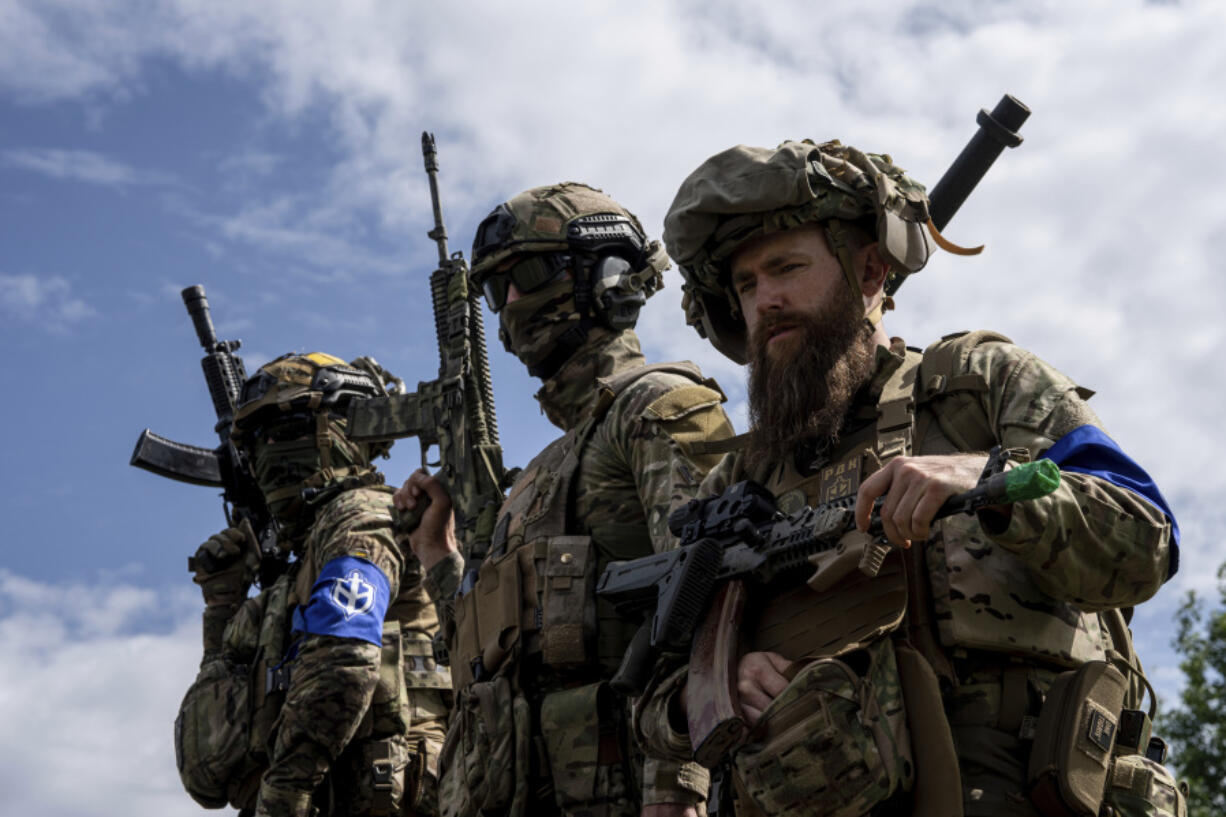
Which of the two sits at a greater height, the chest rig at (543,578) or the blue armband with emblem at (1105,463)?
the chest rig at (543,578)

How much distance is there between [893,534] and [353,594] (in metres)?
4.71

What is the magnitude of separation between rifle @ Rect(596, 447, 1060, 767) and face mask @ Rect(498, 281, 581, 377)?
75.7 inches

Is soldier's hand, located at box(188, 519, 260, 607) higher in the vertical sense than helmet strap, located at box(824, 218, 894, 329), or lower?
higher

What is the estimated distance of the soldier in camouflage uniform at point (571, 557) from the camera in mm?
5125

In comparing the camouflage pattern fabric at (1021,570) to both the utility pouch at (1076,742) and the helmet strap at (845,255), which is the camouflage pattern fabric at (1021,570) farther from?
the helmet strap at (845,255)

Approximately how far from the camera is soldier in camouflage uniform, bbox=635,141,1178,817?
3379 millimetres

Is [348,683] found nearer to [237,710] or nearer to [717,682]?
[237,710]

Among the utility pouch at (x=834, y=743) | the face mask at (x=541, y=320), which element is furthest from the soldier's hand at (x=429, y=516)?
the utility pouch at (x=834, y=743)

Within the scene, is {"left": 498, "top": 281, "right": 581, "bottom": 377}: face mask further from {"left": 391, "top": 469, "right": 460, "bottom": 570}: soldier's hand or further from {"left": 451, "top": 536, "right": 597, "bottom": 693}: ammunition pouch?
{"left": 451, "top": 536, "right": 597, "bottom": 693}: ammunition pouch

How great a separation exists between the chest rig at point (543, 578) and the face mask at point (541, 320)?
0.49 m

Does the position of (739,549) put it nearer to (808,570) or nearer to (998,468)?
(808,570)

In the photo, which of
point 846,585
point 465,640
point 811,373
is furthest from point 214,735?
point 846,585

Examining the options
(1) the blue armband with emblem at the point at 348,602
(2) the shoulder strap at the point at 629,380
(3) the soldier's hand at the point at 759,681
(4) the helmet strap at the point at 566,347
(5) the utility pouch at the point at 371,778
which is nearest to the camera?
(3) the soldier's hand at the point at 759,681

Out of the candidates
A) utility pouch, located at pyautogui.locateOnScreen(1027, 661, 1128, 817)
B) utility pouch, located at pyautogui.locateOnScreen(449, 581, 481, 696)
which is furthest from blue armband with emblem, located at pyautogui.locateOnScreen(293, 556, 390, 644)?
utility pouch, located at pyautogui.locateOnScreen(1027, 661, 1128, 817)
